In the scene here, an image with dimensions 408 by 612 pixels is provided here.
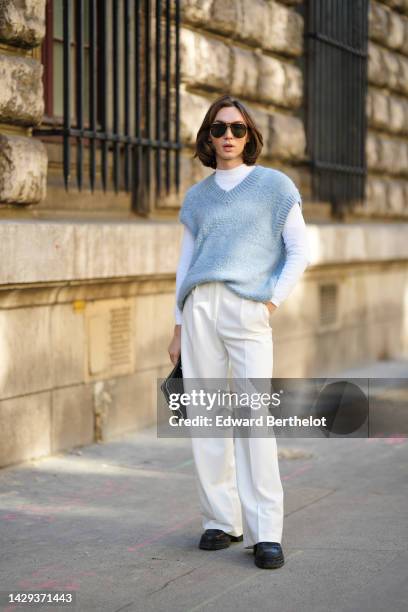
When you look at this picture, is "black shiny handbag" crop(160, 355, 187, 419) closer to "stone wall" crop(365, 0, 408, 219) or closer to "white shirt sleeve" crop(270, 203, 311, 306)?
"white shirt sleeve" crop(270, 203, 311, 306)

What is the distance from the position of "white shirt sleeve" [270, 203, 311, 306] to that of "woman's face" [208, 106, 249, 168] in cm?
29

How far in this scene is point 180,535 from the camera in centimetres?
468

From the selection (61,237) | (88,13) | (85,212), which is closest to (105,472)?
(61,237)

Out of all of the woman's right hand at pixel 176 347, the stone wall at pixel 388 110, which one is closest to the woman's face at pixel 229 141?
the woman's right hand at pixel 176 347

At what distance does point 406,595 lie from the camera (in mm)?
3896

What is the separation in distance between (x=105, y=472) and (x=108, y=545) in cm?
138

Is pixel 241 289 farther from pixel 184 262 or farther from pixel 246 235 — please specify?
pixel 184 262

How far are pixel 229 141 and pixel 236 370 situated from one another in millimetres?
814

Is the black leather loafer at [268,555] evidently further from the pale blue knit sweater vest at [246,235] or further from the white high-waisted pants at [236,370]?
the pale blue knit sweater vest at [246,235]

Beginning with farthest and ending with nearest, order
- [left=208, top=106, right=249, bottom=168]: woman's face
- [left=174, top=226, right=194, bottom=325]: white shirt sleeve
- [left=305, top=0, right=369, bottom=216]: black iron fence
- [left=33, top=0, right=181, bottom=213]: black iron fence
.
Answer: [left=305, top=0, right=369, bottom=216]: black iron fence, [left=33, top=0, right=181, bottom=213]: black iron fence, [left=174, top=226, right=194, bottom=325]: white shirt sleeve, [left=208, top=106, right=249, bottom=168]: woman's face

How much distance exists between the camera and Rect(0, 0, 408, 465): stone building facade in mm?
5855

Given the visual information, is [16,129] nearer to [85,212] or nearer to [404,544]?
[85,212]

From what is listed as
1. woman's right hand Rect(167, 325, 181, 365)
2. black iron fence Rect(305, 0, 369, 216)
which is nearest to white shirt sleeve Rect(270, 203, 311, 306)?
woman's right hand Rect(167, 325, 181, 365)

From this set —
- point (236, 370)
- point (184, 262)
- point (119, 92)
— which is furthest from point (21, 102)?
point (236, 370)
